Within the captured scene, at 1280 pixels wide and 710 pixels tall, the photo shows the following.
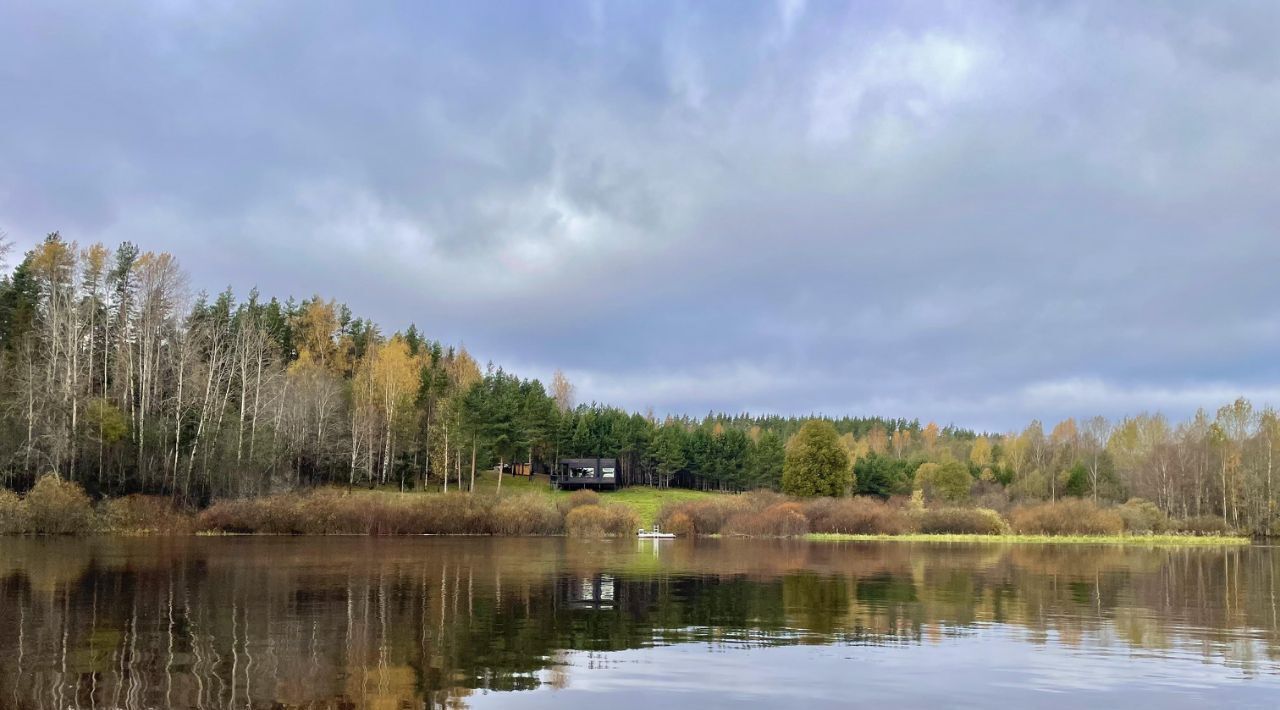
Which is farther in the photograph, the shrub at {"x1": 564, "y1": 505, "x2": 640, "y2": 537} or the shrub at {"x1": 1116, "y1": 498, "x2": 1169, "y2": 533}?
the shrub at {"x1": 1116, "y1": 498, "x2": 1169, "y2": 533}

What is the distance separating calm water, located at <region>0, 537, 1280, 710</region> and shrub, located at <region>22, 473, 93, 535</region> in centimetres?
2298

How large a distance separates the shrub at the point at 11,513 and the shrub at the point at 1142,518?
9188 cm

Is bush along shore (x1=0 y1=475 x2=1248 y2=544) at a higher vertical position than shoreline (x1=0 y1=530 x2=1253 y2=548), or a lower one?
higher

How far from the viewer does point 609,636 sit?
21.1 m

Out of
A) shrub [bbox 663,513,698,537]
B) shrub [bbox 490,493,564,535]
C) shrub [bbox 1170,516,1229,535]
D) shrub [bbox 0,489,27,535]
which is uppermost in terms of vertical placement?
shrub [bbox 0,489,27,535]

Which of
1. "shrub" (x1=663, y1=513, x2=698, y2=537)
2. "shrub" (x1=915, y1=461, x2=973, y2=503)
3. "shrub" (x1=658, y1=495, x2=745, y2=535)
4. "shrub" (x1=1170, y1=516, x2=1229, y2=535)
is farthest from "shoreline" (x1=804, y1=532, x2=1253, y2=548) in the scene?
"shrub" (x1=915, y1=461, x2=973, y2=503)

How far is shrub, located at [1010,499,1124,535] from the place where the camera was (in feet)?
278

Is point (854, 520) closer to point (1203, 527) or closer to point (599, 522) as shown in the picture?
point (599, 522)

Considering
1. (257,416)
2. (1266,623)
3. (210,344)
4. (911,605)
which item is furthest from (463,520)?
(1266,623)

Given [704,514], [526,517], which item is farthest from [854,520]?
[526,517]

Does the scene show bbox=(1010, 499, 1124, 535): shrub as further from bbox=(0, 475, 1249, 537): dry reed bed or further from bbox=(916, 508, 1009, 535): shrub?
bbox=(916, 508, 1009, 535): shrub

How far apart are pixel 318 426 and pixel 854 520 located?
5239 cm

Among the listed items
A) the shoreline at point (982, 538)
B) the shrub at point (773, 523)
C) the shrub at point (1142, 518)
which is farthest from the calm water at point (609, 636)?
the shrub at point (1142, 518)

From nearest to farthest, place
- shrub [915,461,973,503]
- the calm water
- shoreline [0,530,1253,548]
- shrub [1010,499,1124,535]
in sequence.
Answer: the calm water
shoreline [0,530,1253,548]
shrub [1010,499,1124,535]
shrub [915,461,973,503]
